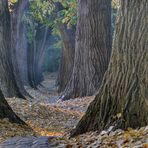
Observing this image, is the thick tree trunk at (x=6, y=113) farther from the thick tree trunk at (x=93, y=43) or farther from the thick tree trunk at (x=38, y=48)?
the thick tree trunk at (x=38, y=48)

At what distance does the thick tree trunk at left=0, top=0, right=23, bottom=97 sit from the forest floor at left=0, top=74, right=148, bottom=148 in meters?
1.72

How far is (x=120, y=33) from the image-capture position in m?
7.88

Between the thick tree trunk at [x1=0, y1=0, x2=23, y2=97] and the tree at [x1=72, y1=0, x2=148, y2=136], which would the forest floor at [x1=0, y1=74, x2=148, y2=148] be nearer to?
the tree at [x1=72, y1=0, x2=148, y2=136]

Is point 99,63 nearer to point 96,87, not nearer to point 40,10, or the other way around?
point 96,87

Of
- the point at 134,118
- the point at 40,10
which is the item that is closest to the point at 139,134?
the point at 134,118

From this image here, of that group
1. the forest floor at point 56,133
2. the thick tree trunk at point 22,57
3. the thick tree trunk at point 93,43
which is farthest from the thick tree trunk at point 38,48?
the forest floor at point 56,133

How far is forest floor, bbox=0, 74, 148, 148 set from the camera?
20.3 feet

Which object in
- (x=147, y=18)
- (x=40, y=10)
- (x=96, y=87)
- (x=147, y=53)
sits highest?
(x=40, y=10)

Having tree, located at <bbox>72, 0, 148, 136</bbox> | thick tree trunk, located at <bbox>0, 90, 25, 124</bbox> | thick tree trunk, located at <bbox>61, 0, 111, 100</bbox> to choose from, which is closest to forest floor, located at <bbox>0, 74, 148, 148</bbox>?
thick tree trunk, located at <bbox>0, 90, 25, 124</bbox>

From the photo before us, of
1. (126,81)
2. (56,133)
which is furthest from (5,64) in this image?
(126,81)

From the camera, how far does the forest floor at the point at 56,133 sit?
618 cm

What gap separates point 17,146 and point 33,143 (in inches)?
8.3

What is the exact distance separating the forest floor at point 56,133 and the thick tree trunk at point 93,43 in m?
0.97

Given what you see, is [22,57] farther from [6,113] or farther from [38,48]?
[6,113]
